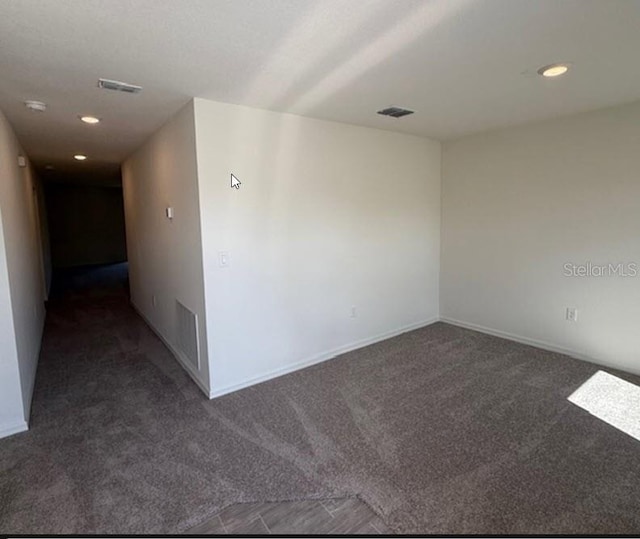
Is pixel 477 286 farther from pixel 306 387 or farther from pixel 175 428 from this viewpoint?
pixel 175 428

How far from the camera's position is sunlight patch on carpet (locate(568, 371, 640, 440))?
2516mm

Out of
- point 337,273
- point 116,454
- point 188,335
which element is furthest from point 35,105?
point 337,273

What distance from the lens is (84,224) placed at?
991 centimetres

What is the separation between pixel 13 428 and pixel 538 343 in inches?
184

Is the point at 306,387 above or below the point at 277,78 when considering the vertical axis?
below

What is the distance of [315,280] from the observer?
3.57m

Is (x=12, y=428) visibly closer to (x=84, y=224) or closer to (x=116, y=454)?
(x=116, y=454)

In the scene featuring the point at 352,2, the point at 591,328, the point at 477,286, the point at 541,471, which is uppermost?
the point at 352,2

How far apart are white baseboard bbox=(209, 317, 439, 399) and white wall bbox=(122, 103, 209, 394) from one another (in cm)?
21

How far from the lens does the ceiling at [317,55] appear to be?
1.59 meters

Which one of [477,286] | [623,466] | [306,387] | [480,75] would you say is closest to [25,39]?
[480,75]

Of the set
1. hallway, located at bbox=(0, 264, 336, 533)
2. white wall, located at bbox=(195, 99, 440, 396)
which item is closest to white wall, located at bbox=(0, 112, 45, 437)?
hallway, located at bbox=(0, 264, 336, 533)

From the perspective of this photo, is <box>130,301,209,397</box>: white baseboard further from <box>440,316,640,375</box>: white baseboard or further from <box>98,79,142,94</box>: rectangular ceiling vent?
<box>440,316,640,375</box>: white baseboard

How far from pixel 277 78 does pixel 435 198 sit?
293cm
